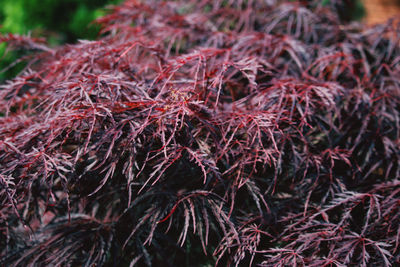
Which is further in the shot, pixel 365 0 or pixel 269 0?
pixel 365 0

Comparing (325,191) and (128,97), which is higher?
(128,97)

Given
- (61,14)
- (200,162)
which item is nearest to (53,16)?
(61,14)

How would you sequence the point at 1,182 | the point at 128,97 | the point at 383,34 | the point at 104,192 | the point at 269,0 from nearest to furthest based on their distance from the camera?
the point at 1,182 → the point at 128,97 → the point at 104,192 → the point at 383,34 → the point at 269,0

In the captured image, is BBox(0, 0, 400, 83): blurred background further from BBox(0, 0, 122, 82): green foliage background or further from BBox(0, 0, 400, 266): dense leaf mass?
BBox(0, 0, 400, 266): dense leaf mass

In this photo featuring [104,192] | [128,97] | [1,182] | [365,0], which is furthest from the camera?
[365,0]

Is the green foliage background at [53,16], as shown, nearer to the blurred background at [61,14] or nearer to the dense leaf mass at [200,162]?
the blurred background at [61,14]

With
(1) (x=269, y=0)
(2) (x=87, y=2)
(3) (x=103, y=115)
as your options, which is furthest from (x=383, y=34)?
(2) (x=87, y=2)

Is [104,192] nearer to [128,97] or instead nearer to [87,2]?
[128,97]

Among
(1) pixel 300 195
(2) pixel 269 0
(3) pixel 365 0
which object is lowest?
(1) pixel 300 195
